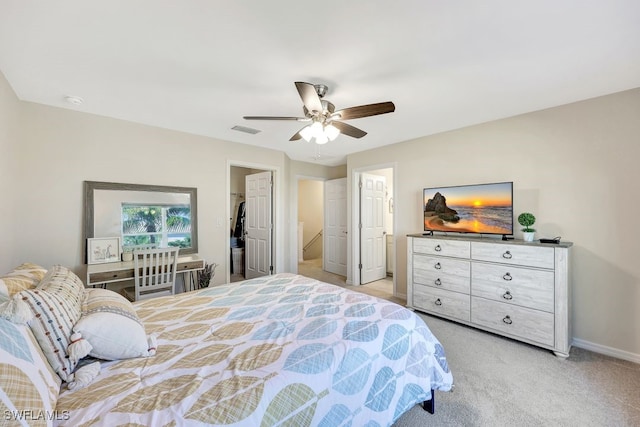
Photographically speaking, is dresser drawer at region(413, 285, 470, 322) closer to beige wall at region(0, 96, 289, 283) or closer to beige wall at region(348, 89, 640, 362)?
beige wall at region(348, 89, 640, 362)

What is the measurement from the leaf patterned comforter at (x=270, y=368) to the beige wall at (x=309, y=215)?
5.46 meters

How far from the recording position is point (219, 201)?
3885 millimetres

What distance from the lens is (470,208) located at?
318 cm

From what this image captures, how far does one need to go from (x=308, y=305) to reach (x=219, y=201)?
2.60 meters

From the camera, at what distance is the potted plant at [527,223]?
2660 mm

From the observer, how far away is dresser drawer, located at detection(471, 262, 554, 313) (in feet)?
8.02

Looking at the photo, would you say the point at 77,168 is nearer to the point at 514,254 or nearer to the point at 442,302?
the point at 442,302

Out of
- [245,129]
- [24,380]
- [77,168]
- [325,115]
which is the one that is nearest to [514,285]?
[325,115]

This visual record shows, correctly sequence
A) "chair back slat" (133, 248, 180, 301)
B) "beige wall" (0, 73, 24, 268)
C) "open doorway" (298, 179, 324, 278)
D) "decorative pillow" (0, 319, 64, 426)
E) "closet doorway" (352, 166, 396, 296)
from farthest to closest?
1. "open doorway" (298, 179, 324, 278)
2. "closet doorway" (352, 166, 396, 296)
3. "chair back slat" (133, 248, 180, 301)
4. "beige wall" (0, 73, 24, 268)
5. "decorative pillow" (0, 319, 64, 426)

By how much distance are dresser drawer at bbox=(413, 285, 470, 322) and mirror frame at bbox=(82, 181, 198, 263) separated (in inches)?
120

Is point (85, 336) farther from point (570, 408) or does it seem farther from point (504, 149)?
point (504, 149)

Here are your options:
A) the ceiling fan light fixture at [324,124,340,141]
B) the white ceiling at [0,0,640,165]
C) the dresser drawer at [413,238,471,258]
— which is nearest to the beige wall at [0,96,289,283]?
the white ceiling at [0,0,640,165]

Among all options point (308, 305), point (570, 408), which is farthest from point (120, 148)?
point (570, 408)

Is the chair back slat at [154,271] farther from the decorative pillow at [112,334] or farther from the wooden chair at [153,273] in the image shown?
the decorative pillow at [112,334]
